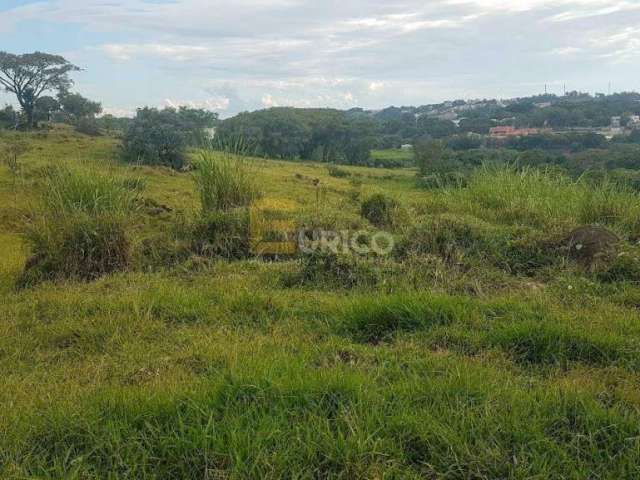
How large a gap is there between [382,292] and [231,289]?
117 centimetres

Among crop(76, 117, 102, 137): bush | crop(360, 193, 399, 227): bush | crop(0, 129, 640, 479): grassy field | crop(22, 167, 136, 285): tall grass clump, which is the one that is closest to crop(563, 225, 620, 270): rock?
crop(0, 129, 640, 479): grassy field

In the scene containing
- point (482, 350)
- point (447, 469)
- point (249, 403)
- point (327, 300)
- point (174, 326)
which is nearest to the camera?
point (447, 469)

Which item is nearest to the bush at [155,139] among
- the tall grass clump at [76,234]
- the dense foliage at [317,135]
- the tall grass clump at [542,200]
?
the dense foliage at [317,135]

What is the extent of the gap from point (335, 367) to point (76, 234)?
3.45m

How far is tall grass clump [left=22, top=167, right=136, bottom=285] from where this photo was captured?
5004 millimetres

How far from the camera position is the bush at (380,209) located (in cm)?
753

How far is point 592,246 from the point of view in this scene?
4668 mm

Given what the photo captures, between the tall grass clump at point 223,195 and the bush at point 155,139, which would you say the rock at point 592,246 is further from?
the bush at point 155,139

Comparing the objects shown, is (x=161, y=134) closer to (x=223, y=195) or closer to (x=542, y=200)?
(x=223, y=195)

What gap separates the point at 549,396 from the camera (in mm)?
2357

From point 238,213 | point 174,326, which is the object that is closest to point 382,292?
point 174,326

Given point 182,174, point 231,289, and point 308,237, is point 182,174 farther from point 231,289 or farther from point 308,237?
point 231,289

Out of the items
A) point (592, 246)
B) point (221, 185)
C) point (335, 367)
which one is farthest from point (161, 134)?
point (335, 367)

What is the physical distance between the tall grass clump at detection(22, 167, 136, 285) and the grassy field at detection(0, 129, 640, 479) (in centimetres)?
21
